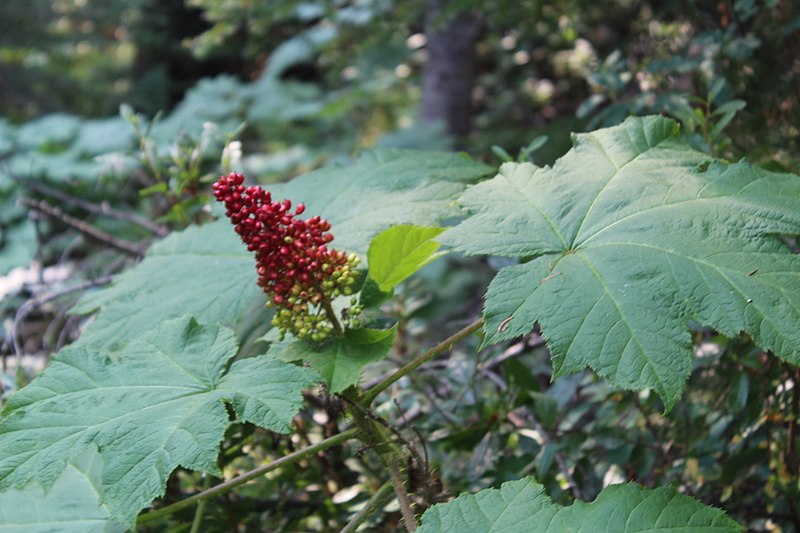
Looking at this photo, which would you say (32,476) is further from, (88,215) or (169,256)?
(88,215)

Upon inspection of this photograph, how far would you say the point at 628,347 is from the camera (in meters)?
0.90

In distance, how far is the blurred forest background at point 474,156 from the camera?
1.51 metres

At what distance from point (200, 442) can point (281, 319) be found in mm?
215

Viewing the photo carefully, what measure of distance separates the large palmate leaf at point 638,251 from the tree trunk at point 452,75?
281 centimetres

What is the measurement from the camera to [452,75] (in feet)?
13.8

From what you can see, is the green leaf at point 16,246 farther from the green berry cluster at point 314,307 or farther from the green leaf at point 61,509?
the green berry cluster at point 314,307

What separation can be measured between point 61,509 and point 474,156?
2618mm

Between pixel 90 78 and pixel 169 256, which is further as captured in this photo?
pixel 90 78

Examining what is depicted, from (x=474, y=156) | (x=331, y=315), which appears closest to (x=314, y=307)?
(x=331, y=315)

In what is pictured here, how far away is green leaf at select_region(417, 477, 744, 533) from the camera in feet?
2.92

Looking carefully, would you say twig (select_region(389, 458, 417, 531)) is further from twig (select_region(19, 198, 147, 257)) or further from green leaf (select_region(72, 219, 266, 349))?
twig (select_region(19, 198, 147, 257))

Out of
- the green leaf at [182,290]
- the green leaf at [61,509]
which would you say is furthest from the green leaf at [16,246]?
the green leaf at [61,509]

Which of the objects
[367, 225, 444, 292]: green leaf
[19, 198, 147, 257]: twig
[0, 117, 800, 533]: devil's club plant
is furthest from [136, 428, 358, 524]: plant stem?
[19, 198, 147, 257]: twig

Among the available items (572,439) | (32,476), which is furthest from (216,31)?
(32,476)
